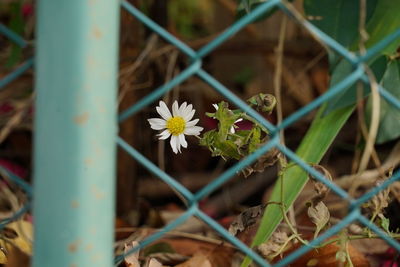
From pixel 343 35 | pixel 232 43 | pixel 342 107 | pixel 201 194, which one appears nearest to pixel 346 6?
pixel 343 35

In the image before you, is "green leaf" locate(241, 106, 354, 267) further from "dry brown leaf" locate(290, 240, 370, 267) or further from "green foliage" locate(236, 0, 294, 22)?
"green foliage" locate(236, 0, 294, 22)

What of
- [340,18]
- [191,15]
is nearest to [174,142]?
[340,18]

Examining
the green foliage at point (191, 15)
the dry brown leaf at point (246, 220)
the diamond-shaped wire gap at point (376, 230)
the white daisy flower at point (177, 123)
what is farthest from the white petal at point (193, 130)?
the green foliage at point (191, 15)

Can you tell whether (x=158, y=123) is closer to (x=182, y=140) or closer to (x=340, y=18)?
(x=182, y=140)

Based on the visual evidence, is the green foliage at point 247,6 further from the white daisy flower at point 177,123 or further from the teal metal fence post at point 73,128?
the teal metal fence post at point 73,128

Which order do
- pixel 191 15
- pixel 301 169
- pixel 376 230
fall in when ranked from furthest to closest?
pixel 191 15 < pixel 301 169 < pixel 376 230

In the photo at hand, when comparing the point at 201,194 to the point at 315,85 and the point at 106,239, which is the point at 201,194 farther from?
the point at 315,85
